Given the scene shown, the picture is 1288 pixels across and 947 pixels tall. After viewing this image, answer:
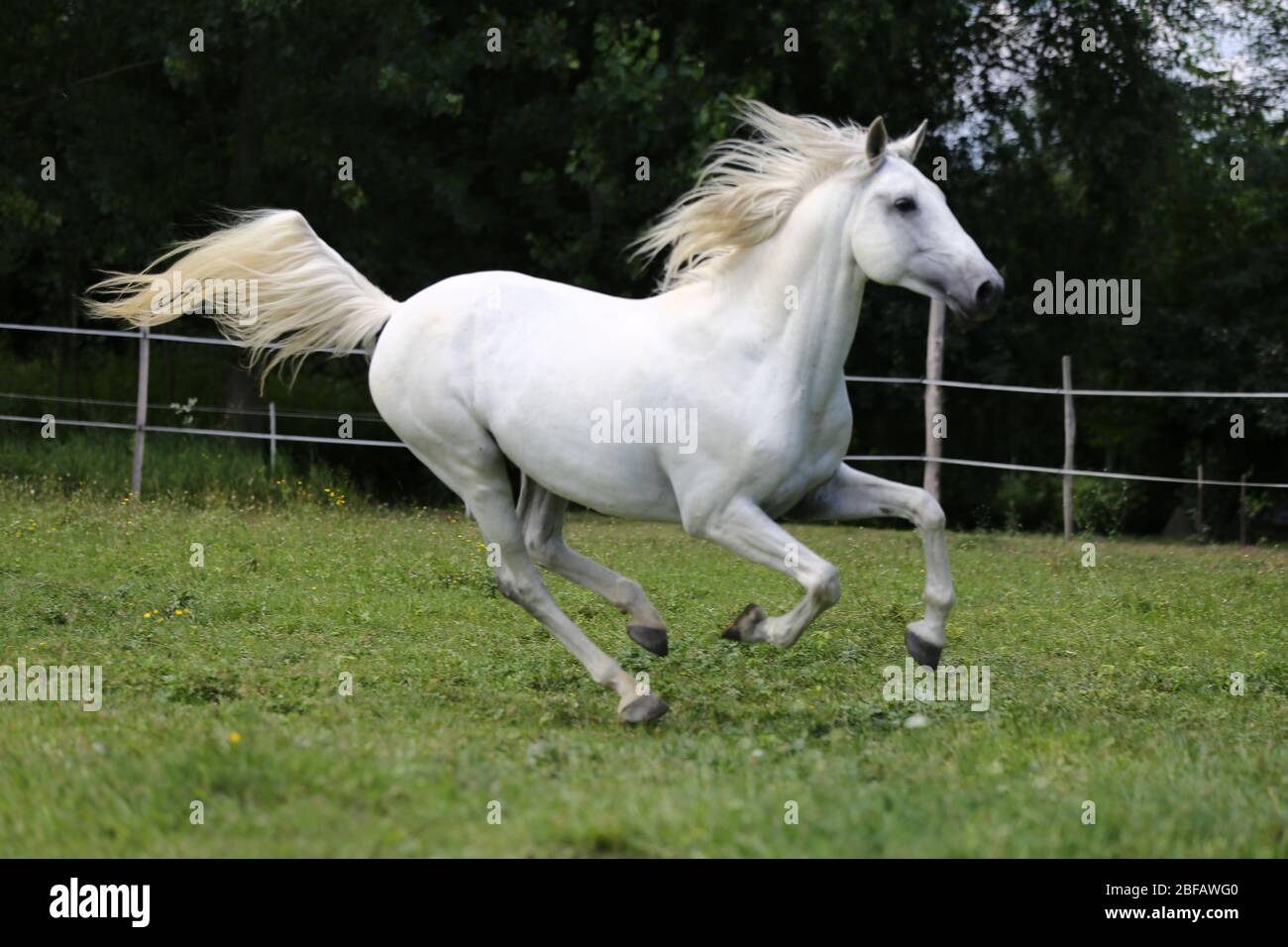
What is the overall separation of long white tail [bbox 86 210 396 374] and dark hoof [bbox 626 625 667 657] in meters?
1.87

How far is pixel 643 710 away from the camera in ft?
18.7

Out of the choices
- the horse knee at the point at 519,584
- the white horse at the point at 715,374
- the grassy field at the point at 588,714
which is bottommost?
the grassy field at the point at 588,714

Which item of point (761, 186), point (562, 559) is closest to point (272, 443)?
point (562, 559)

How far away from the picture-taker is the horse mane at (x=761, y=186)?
5.85m

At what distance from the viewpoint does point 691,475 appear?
5707 millimetres

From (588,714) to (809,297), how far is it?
1.84 m

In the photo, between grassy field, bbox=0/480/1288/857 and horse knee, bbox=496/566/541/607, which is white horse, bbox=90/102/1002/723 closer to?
horse knee, bbox=496/566/541/607

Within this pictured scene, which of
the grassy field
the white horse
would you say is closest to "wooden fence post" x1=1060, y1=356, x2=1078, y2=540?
the grassy field

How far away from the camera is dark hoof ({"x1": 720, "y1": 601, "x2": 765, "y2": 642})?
19.0ft

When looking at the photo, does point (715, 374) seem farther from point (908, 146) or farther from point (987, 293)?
point (908, 146)

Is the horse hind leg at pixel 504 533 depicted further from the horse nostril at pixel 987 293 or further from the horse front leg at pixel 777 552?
the horse nostril at pixel 987 293

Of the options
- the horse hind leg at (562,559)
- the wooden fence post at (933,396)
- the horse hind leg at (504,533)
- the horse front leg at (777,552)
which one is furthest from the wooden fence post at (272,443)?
the horse front leg at (777,552)

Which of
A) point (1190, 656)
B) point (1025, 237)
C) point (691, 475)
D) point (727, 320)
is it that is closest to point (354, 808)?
point (691, 475)

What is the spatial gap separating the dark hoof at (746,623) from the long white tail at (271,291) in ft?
7.22
